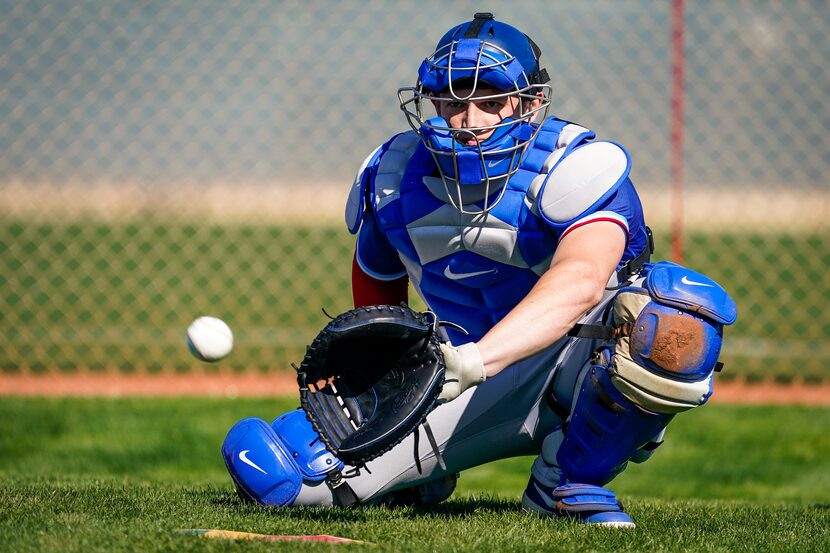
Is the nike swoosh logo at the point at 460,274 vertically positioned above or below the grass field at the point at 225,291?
above

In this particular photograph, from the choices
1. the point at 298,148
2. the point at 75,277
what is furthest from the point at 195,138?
the point at 75,277

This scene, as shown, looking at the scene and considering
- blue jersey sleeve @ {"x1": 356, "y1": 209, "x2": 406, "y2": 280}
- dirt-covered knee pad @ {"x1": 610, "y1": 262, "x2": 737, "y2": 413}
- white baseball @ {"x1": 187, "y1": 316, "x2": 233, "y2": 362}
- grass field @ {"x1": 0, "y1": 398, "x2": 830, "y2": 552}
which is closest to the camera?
grass field @ {"x1": 0, "y1": 398, "x2": 830, "y2": 552}

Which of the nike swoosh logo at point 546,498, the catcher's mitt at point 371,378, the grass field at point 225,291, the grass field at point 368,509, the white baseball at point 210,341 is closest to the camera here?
the catcher's mitt at point 371,378

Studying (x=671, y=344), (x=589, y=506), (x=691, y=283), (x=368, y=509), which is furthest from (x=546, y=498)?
(x=691, y=283)

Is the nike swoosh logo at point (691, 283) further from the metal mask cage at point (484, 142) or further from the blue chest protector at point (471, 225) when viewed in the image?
the metal mask cage at point (484, 142)

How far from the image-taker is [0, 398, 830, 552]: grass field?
2.72 m

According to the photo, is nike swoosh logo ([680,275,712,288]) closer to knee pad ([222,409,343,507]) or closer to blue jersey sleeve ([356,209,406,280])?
blue jersey sleeve ([356,209,406,280])

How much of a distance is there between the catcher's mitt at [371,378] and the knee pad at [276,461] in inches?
17.7

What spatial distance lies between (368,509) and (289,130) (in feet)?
17.7

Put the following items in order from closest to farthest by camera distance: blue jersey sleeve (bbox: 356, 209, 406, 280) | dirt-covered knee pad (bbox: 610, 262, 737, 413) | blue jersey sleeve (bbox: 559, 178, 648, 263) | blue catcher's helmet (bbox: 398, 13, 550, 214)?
dirt-covered knee pad (bbox: 610, 262, 737, 413) < blue jersey sleeve (bbox: 559, 178, 648, 263) < blue catcher's helmet (bbox: 398, 13, 550, 214) < blue jersey sleeve (bbox: 356, 209, 406, 280)

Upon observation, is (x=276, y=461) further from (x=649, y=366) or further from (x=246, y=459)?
(x=649, y=366)

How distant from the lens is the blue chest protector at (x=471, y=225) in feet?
10.4

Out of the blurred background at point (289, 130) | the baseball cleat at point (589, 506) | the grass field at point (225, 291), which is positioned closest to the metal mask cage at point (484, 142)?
the baseball cleat at point (589, 506)

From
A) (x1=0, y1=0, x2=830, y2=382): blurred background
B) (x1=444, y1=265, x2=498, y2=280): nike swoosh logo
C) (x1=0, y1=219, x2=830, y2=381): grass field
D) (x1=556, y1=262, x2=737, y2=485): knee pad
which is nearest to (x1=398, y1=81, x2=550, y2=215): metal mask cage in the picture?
(x1=444, y1=265, x2=498, y2=280): nike swoosh logo
